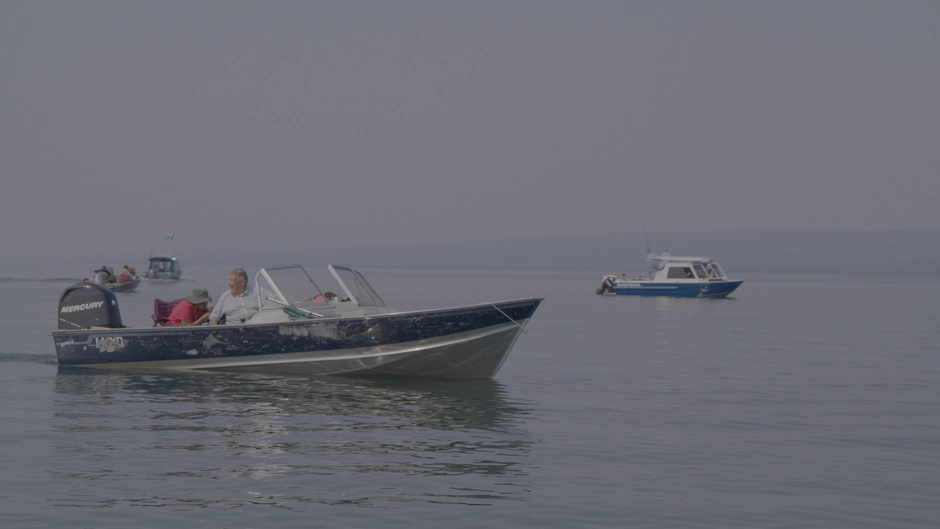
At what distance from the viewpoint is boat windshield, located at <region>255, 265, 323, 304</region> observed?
57.3 ft

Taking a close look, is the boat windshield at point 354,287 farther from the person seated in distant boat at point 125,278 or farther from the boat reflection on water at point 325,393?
the person seated in distant boat at point 125,278

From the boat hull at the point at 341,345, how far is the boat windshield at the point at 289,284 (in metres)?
0.71

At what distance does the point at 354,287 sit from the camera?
1827cm

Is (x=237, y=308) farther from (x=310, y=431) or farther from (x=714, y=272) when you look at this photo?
(x=714, y=272)

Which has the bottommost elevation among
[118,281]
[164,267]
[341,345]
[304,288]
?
[341,345]

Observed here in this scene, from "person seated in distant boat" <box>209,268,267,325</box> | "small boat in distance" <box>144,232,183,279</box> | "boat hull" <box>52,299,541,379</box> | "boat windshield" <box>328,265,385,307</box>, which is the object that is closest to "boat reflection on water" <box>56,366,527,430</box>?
"boat hull" <box>52,299,541,379</box>

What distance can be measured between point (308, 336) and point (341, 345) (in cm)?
58

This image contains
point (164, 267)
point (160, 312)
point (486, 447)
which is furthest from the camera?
point (164, 267)

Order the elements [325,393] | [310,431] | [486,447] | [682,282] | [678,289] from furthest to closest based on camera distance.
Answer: [678,289] < [682,282] < [325,393] < [310,431] < [486,447]

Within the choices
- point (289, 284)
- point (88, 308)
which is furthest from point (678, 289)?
point (88, 308)

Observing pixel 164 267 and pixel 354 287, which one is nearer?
pixel 354 287

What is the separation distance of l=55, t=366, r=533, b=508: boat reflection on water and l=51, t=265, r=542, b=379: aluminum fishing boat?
30cm

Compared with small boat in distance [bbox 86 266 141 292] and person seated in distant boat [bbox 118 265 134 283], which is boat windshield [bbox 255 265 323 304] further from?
person seated in distant boat [bbox 118 265 134 283]

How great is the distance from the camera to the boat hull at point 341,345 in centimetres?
1664
